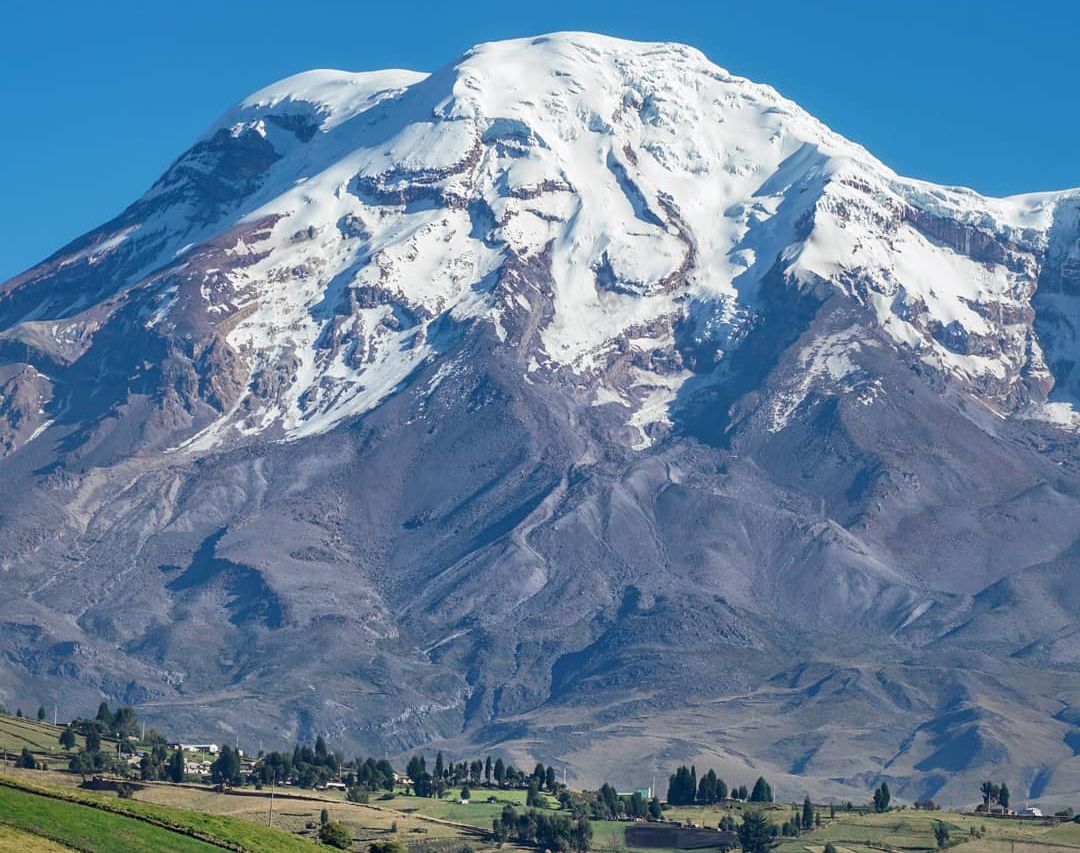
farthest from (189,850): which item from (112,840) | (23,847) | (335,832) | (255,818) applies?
(255,818)

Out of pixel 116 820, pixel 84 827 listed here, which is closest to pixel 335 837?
pixel 116 820

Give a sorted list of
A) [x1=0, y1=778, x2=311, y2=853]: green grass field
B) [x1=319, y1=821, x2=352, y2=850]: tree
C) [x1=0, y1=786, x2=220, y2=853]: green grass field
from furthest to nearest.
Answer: [x1=319, y1=821, x2=352, y2=850]: tree, [x1=0, y1=778, x2=311, y2=853]: green grass field, [x1=0, y1=786, x2=220, y2=853]: green grass field

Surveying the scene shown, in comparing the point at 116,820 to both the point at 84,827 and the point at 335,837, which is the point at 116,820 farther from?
the point at 335,837

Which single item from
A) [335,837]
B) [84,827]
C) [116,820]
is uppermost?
[335,837]

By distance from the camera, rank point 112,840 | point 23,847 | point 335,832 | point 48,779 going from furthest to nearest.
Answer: point 48,779, point 335,832, point 112,840, point 23,847

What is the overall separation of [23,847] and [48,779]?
82.4 m

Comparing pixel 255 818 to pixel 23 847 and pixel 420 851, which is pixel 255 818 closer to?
pixel 420 851

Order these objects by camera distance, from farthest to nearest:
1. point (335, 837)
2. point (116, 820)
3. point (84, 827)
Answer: point (335, 837)
point (116, 820)
point (84, 827)

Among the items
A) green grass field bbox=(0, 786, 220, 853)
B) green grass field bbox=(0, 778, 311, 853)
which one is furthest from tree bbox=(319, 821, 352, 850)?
green grass field bbox=(0, 786, 220, 853)

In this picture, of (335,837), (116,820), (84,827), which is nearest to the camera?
(84,827)

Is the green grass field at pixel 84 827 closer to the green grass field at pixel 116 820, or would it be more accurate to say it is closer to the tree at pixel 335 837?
the green grass field at pixel 116 820

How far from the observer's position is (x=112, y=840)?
128m

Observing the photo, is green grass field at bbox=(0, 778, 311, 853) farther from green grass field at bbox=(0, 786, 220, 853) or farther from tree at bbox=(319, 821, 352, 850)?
tree at bbox=(319, 821, 352, 850)

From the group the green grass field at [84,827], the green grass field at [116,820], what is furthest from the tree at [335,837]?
the green grass field at [84,827]
